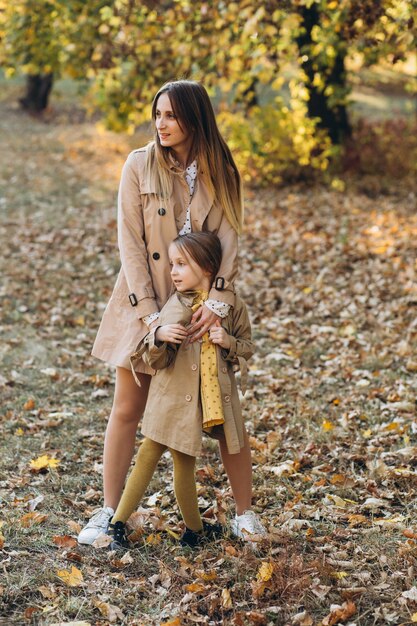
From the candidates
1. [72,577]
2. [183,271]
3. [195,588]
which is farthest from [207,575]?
[183,271]

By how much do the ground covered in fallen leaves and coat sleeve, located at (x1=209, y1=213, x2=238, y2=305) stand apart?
122 centimetres

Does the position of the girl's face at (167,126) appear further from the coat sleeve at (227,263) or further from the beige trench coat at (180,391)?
the beige trench coat at (180,391)

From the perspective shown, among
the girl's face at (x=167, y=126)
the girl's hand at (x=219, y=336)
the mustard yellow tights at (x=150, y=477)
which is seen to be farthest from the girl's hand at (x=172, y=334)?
the girl's face at (x=167, y=126)

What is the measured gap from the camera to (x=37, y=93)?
2506 centimetres

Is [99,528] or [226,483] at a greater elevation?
[99,528]

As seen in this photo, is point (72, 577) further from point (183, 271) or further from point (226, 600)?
point (183, 271)

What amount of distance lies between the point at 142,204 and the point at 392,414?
2.62 meters

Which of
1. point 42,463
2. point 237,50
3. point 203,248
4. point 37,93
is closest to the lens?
point 203,248

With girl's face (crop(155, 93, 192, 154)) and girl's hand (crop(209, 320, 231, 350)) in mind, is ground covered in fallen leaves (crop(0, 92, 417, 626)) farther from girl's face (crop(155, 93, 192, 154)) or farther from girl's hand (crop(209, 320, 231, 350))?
girl's face (crop(155, 93, 192, 154))

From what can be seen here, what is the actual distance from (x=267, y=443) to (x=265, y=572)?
5.35ft

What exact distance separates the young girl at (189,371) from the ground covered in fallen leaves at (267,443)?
541 millimetres

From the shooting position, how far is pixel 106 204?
12812 millimetres

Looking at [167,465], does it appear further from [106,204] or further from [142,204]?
[106,204]

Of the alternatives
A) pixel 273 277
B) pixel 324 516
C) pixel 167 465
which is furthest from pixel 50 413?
pixel 273 277
